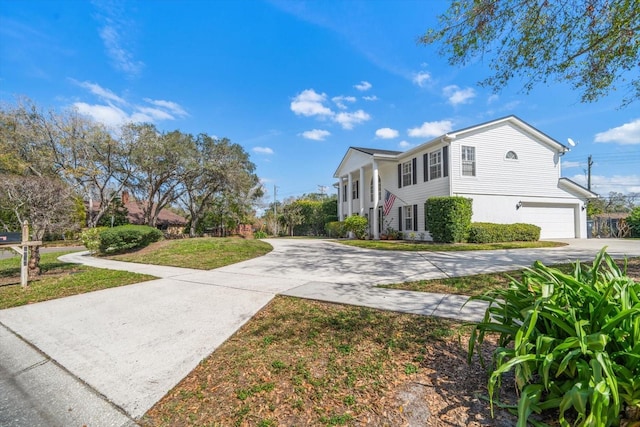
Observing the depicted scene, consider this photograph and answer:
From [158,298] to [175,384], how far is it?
3007 millimetres

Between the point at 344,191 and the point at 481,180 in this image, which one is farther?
the point at 344,191

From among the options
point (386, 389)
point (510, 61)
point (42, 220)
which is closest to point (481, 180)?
→ point (510, 61)

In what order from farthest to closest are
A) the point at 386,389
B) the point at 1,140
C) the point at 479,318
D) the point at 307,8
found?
the point at 1,140 → the point at 307,8 → the point at 479,318 → the point at 386,389

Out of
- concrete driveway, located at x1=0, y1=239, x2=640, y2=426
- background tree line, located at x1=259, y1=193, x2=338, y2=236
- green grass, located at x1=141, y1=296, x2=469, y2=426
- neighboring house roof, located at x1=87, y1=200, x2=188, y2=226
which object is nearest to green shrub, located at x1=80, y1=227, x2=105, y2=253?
concrete driveway, located at x1=0, y1=239, x2=640, y2=426

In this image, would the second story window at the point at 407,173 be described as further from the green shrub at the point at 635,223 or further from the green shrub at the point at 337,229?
the green shrub at the point at 635,223

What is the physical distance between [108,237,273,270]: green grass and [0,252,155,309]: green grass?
1.67 metres

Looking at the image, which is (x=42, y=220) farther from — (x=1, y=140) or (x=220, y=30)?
(x=1, y=140)

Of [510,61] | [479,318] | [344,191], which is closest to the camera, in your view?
[479,318]

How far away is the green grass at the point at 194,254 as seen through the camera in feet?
29.0

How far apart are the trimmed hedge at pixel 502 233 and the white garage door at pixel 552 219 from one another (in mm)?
1279

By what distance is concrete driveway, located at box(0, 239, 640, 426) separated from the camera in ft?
7.51

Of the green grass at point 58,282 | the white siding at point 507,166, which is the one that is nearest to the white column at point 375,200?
the white siding at point 507,166

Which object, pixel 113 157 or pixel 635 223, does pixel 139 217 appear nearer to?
pixel 113 157

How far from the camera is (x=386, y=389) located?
2238 millimetres
